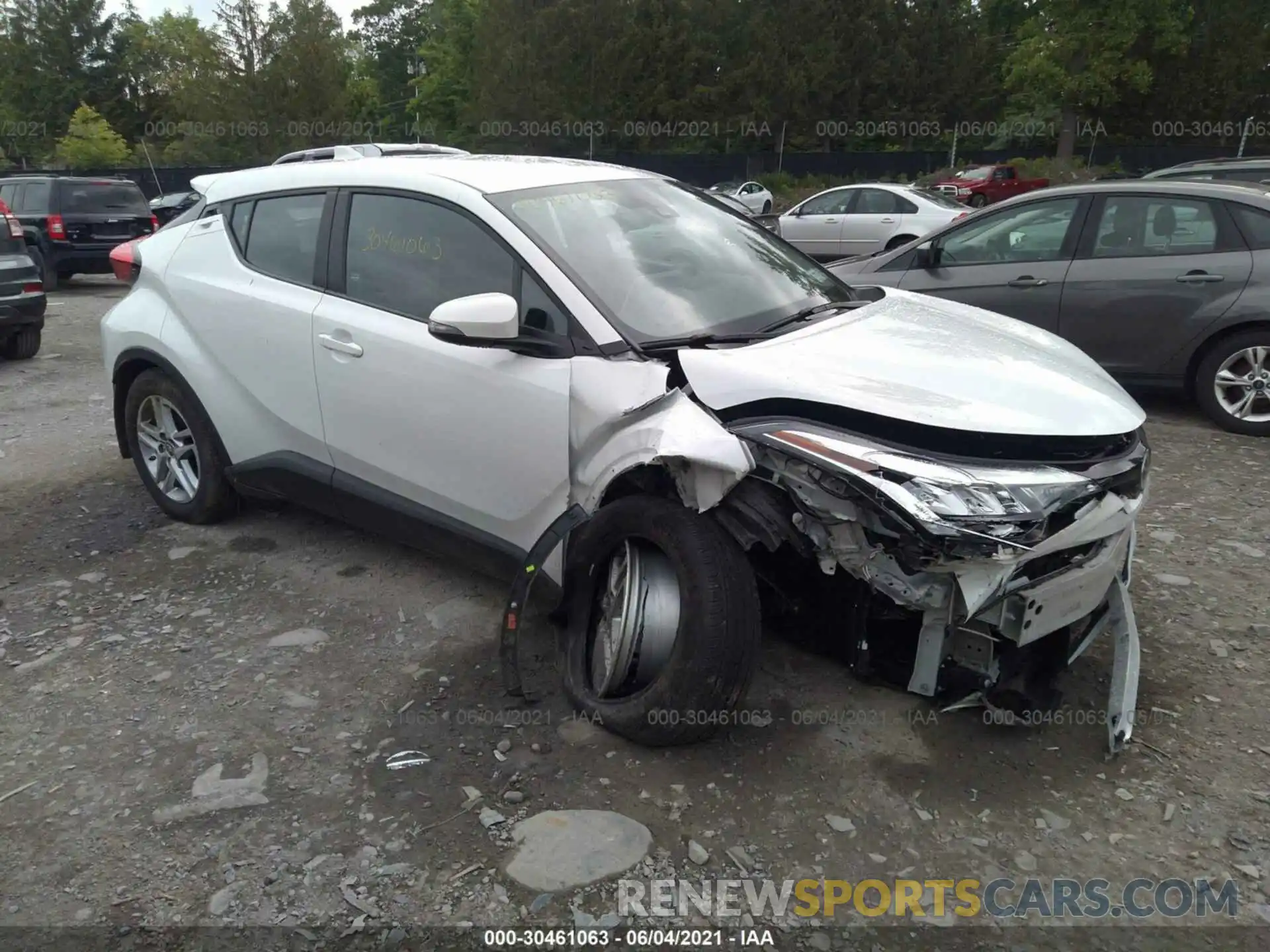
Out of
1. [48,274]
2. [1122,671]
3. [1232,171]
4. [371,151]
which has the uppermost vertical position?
[371,151]

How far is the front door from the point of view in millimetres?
3227

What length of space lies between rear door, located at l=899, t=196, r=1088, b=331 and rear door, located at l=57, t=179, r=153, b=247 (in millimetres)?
12552

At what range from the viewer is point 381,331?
11.8 ft

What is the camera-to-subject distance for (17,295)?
8.76 metres

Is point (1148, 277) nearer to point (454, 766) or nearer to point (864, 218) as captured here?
point (454, 766)

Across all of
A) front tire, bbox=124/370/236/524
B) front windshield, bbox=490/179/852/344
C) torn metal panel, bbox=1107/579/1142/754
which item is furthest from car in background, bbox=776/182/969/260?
torn metal panel, bbox=1107/579/1142/754

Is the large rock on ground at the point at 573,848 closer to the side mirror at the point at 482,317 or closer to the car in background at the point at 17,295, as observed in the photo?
the side mirror at the point at 482,317

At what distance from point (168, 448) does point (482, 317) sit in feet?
8.52

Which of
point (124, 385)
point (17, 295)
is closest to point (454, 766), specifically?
point (124, 385)

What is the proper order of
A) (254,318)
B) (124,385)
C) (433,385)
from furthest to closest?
(124,385) → (254,318) → (433,385)

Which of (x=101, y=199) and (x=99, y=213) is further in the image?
(x=101, y=199)

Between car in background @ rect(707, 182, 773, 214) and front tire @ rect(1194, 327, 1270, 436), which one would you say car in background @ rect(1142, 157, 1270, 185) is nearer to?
front tire @ rect(1194, 327, 1270, 436)

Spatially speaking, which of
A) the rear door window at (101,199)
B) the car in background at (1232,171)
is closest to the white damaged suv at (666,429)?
the car in background at (1232,171)

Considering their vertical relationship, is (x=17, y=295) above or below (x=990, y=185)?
below
